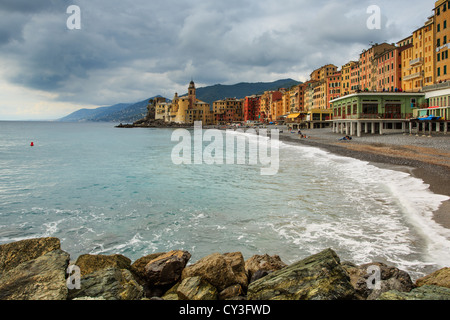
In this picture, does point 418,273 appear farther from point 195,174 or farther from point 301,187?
point 195,174

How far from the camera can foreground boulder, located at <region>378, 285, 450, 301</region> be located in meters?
4.95

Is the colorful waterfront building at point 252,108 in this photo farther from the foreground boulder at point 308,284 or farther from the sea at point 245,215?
the foreground boulder at point 308,284

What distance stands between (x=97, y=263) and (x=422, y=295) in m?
6.45

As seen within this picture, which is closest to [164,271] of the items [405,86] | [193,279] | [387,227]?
[193,279]

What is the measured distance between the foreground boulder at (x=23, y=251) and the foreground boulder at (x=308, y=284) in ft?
16.1

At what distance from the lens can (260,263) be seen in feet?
24.4

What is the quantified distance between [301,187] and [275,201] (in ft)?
12.7

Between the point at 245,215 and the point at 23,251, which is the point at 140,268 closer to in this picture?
the point at 23,251

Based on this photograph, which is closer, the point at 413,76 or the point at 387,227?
the point at 387,227

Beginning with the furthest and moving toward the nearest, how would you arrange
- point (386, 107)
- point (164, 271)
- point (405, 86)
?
point (405, 86) → point (386, 107) → point (164, 271)

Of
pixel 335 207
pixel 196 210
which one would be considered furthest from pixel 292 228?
pixel 196 210

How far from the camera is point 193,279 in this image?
600 cm

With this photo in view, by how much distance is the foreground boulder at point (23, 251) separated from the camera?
6.75m
